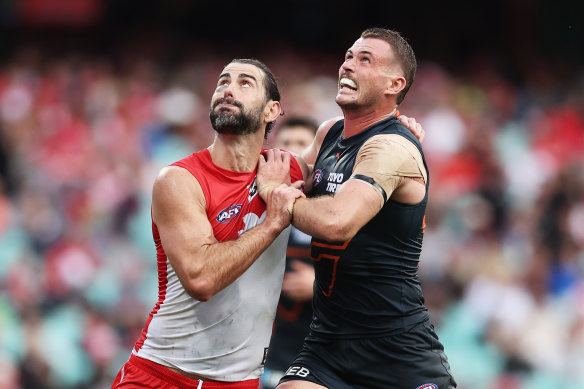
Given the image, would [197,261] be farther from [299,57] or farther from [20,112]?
[299,57]

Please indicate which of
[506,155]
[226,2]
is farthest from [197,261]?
[226,2]

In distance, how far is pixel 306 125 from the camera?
300 inches

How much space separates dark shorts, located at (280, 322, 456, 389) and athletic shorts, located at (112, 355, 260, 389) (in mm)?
426

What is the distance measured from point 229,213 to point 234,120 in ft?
1.96

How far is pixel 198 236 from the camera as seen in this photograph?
195 inches

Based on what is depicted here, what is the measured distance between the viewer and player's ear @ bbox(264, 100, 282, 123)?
562 cm

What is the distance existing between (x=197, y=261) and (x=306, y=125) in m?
2.97

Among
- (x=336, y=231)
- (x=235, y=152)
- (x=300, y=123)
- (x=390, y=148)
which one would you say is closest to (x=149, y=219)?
(x=300, y=123)

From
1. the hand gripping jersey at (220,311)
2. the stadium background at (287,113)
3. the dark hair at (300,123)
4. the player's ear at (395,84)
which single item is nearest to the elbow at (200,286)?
the hand gripping jersey at (220,311)

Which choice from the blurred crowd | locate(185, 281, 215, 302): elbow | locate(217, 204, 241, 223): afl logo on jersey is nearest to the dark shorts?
locate(185, 281, 215, 302): elbow

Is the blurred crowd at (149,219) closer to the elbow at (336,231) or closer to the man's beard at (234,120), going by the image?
the man's beard at (234,120)

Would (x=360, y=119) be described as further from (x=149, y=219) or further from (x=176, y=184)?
(x=149, y=219)

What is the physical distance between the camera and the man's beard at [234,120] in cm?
535

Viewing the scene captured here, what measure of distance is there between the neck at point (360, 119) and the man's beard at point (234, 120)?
1.98 ft
